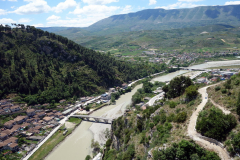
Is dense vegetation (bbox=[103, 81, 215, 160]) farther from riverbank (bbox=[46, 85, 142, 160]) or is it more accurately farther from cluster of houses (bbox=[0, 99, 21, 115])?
cluster of houses (bbox=[0, 99, 21, 115])

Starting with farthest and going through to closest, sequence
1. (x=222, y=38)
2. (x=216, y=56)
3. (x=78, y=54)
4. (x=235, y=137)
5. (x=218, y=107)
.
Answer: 1. (x=222, y=38)
2. (x=216, y=56)
3. (x=78, y=54)
4. (x=218, y=107)
5. (x=235, y=137)

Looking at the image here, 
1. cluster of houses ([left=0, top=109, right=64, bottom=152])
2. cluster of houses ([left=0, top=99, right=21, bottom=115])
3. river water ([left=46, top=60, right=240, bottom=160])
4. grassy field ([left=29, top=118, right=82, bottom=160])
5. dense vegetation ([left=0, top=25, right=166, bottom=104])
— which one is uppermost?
dense vegetation ([left=0, top=25, right=166, bottom=104])

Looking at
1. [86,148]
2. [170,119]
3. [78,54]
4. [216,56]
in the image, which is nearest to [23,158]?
[86,148]

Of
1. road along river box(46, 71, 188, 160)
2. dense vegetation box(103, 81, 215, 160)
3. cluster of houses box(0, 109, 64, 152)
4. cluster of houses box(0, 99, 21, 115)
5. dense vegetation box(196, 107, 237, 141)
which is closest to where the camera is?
dense vegetation box(103, 81, 215, 160)

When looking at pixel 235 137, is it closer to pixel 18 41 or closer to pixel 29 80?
pixel 29 80

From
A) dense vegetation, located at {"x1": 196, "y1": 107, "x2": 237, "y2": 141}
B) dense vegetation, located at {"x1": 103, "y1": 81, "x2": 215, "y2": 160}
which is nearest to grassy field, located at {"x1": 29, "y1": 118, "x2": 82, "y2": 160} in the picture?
dense vegetation, located at {"x1": 103, "y1": 81, "x2": 215, "y2": 160}

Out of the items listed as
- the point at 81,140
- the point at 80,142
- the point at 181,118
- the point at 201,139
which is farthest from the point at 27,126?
the point at 201,139
